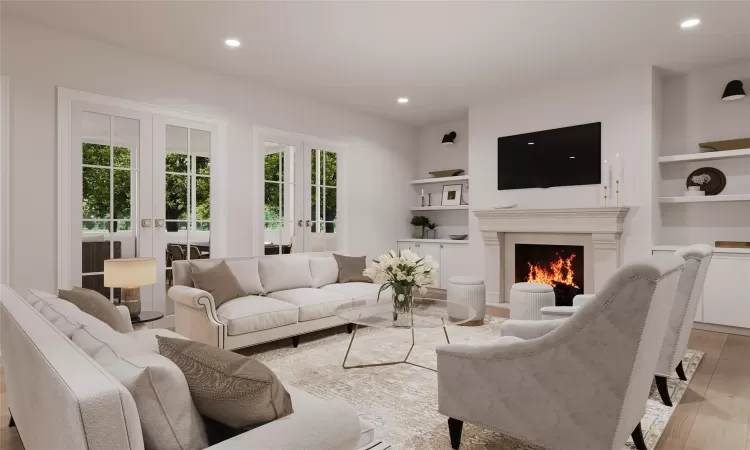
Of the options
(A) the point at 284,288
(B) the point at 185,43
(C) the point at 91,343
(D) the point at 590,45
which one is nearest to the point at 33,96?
(B) the point at 185,43

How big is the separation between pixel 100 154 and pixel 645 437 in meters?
4.58

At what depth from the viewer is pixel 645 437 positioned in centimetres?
221

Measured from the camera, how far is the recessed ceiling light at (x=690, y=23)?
359cm

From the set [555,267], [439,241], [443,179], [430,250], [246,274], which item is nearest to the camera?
[246,274]

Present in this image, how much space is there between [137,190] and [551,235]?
4.55 m

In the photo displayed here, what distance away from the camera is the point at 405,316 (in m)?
3.17

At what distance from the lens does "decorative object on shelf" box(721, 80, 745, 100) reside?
437 cm

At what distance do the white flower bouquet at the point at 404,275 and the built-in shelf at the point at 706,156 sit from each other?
10.6 feet

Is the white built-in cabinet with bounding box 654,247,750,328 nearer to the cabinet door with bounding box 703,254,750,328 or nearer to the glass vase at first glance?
the cabinet door with bounding box 703,254,750,328

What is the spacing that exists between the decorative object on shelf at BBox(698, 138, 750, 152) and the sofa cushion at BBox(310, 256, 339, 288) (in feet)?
13.3

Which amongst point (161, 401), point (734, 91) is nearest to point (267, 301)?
point (161, 401)

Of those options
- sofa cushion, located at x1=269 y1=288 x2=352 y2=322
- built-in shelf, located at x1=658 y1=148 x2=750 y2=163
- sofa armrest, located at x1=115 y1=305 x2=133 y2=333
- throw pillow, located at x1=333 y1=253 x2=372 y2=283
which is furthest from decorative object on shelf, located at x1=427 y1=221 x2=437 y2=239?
sofa armrest, located at x1=115 y1=305 x2=133 y2=333

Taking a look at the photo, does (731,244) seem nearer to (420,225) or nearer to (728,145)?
(728,145)

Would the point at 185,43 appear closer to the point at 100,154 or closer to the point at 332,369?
the point at 100,154
